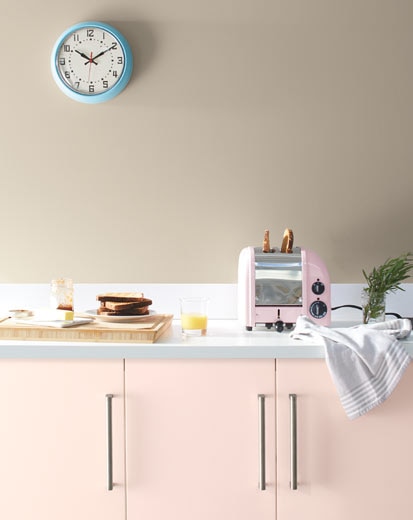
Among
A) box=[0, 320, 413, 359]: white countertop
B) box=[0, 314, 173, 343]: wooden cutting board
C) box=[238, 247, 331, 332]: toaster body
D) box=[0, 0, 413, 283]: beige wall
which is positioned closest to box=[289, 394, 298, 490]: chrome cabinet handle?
box=[0, 320, 413, 359]: white countertop

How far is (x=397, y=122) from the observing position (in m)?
2.28

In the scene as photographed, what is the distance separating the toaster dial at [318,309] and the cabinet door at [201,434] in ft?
1.01

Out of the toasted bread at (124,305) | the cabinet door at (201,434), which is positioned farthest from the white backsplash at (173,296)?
the cabinet door at (201,434)

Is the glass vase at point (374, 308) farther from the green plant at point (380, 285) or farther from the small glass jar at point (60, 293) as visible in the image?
the small glass jar at point (60, 293)

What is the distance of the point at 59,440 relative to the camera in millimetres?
1789

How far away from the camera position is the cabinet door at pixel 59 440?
5.84 ft

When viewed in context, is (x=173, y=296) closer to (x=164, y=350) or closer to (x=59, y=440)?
(x=164, y=350)

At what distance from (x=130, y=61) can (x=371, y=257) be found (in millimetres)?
1119

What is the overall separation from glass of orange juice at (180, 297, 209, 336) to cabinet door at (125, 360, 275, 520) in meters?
0.17

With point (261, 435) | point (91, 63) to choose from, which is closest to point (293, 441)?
point (261, 435)

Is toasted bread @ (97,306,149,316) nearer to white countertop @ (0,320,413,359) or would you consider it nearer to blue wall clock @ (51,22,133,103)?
white countertop @ (0,320,413,359)

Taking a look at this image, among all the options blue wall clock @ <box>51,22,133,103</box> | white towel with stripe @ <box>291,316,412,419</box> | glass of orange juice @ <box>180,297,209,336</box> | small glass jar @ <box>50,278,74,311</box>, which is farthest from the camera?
blue wall clock @ <box>51,22,133,103</box>

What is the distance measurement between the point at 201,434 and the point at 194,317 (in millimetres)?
348

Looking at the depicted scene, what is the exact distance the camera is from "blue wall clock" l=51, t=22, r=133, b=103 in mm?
2258
